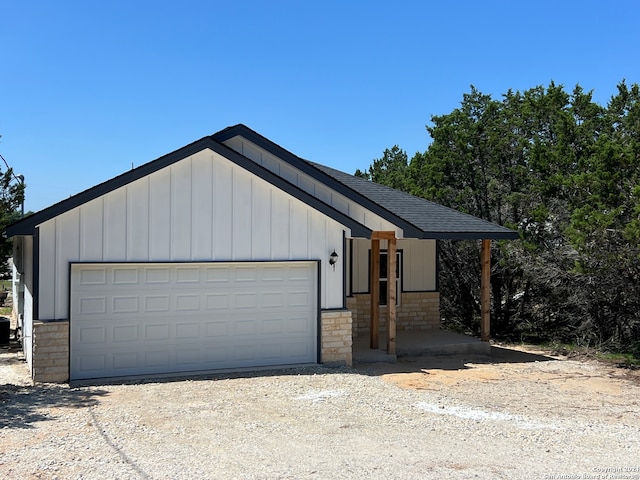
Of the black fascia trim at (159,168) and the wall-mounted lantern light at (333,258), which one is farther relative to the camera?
the wall-mounted lantern light at (333,258)

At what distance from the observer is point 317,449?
6.79 m

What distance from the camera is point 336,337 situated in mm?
11773

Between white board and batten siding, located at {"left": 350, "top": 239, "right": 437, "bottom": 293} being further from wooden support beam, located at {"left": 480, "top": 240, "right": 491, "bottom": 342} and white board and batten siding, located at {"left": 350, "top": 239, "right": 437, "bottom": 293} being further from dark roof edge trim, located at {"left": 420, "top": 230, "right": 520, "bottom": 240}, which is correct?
dark roof edge trim, located at {"left": 420, "top": 230, "right": 520, "bottom": 240}

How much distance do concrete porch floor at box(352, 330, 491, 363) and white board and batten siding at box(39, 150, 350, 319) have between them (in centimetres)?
179

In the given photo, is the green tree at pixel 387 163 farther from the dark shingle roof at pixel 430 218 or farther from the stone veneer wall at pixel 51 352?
the stone veneer wall at pixel 51 352

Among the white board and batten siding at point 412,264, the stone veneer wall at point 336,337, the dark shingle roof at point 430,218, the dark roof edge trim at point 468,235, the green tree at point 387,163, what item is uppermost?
the green tree at point 387,163

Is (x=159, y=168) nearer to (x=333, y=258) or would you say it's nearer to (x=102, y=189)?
(x=102, y=189)

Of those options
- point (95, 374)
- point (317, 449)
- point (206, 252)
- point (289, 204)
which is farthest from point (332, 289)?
point (317, 449)

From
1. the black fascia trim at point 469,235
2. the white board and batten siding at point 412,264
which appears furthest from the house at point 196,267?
the white board and batten siding at point 412,264

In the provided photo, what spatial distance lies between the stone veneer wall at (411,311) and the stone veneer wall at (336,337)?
3.89 m

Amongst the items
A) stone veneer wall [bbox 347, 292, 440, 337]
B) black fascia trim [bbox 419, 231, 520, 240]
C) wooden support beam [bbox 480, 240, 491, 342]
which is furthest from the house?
stone veneer wall [bbox 347, 292, 440, 337]

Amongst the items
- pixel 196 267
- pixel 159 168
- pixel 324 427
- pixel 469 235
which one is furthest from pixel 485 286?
pixel 159 168

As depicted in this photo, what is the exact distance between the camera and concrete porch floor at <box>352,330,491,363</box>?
42.3ft

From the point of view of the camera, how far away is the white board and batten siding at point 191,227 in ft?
32.2
